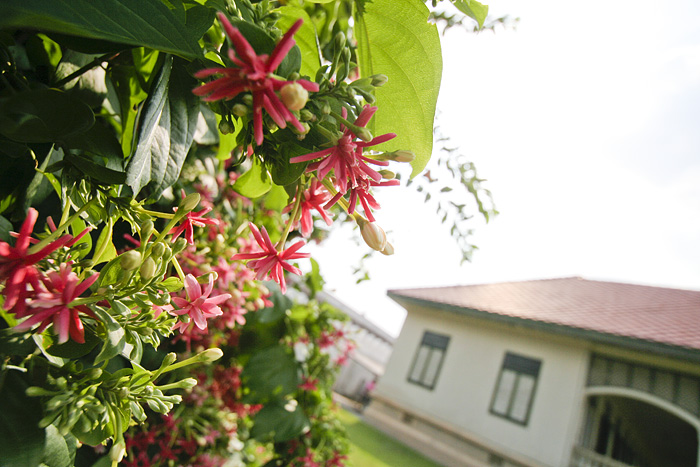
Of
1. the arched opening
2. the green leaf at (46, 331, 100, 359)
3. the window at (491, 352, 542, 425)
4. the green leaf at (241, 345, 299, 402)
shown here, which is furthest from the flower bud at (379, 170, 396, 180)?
the window at (491, 352, 542, 425)

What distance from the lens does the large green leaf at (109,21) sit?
0.28 m

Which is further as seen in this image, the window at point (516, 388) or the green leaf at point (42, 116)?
the window at point (516, 388)

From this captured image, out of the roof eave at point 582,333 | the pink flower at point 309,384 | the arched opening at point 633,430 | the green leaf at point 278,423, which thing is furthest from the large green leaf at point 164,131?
the arched opening at point 633,430

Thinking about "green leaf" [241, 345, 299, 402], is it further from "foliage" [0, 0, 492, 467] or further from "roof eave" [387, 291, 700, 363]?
"roof eave" [387, 291, 700, 363]

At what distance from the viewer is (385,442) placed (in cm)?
926

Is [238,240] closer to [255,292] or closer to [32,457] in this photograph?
[255,292]

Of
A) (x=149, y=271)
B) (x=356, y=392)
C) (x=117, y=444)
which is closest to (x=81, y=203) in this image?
(x=149, y=271)

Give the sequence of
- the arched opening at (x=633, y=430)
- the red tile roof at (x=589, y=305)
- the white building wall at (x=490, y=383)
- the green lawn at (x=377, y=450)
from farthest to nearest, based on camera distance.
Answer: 1. the arched opening at (x=633, y=430)
2. the white building wall at (x=490, y=383)
3. the red tile roof at (x=589, y=305)
4. the green lawn at (x=377, y=450)

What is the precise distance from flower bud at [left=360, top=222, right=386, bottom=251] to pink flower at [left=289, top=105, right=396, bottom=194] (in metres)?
0.08

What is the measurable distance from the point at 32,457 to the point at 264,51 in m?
0.43

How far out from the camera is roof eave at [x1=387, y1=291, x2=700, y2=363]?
22.9ft

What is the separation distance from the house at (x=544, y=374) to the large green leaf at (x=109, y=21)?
8.95 metres

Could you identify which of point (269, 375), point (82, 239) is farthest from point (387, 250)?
point (269, 375)

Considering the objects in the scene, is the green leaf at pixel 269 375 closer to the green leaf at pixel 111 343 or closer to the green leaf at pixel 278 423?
the green leaf at pixel 278 423
